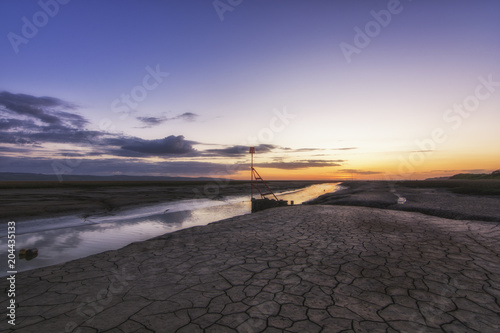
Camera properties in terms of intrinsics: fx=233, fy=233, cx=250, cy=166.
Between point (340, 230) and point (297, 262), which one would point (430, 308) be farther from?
point (340, 230)

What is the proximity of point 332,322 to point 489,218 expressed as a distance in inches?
366

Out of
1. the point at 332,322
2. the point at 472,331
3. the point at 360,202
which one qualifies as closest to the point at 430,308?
the point at 472,331

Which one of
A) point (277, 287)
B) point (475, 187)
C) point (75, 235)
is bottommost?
point (75, 235)

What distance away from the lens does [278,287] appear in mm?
3354

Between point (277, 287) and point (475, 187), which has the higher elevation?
point (277, 287)

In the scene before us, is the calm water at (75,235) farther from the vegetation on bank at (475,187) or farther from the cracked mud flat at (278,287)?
the vegetation on bank at (475,187)

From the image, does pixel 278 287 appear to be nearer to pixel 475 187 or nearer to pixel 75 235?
pixel 75 235

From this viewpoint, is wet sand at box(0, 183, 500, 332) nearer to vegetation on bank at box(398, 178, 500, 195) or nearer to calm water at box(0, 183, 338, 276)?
calm water at box(0, 183, 338, 276)

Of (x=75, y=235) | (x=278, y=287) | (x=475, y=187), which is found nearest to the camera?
(x=278, y=287)

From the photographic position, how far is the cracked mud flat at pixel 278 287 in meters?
2.58

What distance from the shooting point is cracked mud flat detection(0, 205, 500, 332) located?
2576 mm

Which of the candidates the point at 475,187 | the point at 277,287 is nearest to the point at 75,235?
the point at 277,287

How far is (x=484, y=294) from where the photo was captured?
10.1ft

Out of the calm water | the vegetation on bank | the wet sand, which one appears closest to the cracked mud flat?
the wet sand
